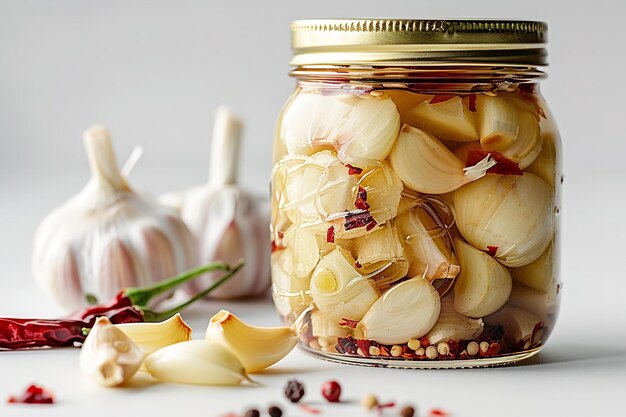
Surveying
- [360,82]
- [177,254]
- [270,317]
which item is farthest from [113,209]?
[360,82]

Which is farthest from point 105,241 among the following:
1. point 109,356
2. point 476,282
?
point 476,282

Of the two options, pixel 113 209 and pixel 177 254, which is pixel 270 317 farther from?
pixel 113 209

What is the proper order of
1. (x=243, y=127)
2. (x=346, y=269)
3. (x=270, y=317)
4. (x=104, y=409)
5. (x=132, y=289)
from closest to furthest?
(x=104, y=409) < (x=346, y=269) < (x=132, y=289) < (x=270, y=317) < (x=243, y=127)

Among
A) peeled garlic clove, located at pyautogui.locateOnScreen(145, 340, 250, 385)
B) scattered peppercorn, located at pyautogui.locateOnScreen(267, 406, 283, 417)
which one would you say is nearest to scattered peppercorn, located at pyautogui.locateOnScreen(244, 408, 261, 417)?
scattered peppercorn, located at pyautogui.locateOnScreen(267, 406, 283, 417)

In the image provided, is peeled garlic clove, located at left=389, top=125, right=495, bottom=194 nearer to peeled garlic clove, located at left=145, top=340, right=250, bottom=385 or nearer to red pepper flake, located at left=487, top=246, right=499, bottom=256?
red pepper flake, located at left=487, top=246, right=499, bottom=256

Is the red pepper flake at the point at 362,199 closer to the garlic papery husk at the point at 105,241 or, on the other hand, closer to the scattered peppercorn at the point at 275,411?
the scattered peppercorn at the point at 275,411

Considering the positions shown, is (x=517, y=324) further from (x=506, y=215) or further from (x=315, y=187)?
(x=315, y=187)

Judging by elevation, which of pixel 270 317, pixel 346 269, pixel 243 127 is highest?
pixel 243 127
